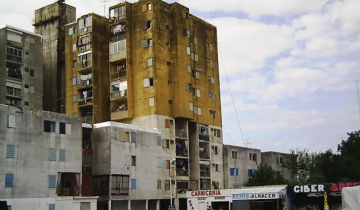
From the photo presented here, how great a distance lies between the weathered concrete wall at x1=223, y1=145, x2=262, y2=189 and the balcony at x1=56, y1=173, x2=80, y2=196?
114 feet

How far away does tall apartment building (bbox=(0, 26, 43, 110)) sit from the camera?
8225cm

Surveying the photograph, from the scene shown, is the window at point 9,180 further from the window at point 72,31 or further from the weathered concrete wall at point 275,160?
the weathered concrete wall at point 275,160

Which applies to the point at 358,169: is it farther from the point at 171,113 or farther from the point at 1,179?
the point at 1,179

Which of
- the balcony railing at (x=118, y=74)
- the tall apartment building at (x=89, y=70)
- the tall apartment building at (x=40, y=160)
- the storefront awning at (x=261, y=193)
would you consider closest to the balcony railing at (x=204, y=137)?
the storefront awning at (x=261, y=193)

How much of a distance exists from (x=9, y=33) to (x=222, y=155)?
44.1 m

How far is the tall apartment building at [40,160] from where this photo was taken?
56.5m

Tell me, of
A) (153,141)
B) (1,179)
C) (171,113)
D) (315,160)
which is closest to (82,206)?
(1,179)

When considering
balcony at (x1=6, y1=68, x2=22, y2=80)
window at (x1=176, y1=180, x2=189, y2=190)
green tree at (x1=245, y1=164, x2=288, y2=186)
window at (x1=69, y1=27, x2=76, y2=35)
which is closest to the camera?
window at (x1=176, y1=180, x2=189, y2=190)

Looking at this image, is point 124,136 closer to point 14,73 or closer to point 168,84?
point 168,84

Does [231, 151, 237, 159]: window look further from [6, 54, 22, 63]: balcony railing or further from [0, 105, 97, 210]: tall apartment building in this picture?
[6, 54, 22, 63]: balcony railing

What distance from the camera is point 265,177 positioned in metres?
90.2

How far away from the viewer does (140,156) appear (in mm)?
72938

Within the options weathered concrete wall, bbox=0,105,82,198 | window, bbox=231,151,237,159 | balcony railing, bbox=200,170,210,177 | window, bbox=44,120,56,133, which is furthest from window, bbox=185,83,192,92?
window, bbox=44,120,56,133

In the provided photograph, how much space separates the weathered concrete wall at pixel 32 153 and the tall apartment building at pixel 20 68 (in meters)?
21.8
